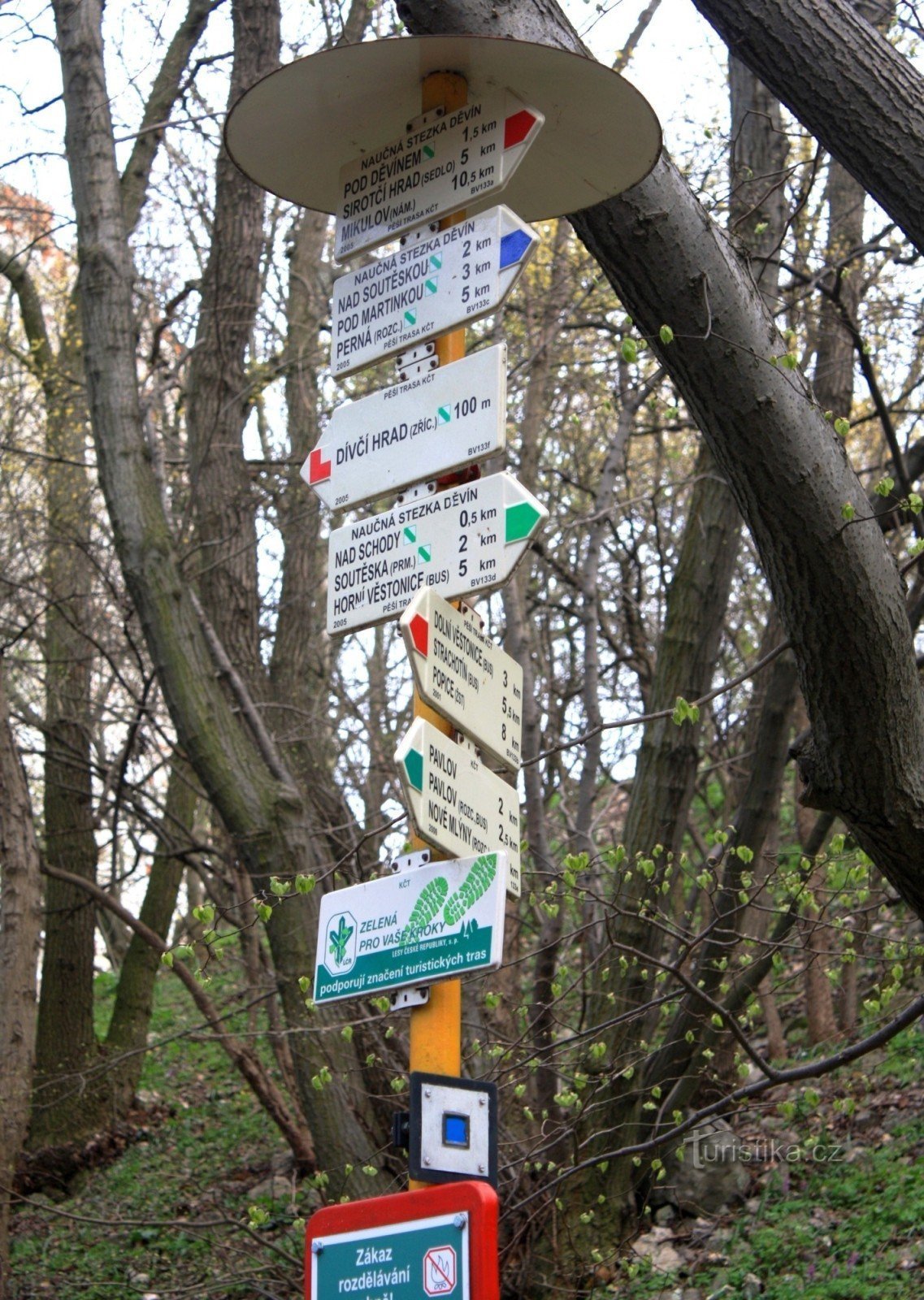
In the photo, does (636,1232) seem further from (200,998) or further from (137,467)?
(137,467)

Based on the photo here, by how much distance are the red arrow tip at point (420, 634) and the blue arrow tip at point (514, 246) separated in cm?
100

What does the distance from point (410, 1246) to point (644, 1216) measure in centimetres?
495

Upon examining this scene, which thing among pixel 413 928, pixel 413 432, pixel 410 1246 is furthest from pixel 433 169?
pixel 410 1246

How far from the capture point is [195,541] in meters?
9.39

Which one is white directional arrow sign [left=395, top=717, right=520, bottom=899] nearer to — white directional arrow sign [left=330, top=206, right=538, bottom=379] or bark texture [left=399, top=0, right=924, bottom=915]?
white directional arrow sign [left=330, top=206, right=538, bottom=379]

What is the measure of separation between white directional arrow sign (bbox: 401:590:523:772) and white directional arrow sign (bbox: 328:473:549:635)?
4.8 inches

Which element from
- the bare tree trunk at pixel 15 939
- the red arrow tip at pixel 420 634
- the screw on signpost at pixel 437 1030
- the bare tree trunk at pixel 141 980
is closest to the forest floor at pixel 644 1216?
the bare tree trunk at pixel 141 980

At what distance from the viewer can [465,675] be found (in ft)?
10.9

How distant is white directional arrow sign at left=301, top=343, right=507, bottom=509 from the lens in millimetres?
3479

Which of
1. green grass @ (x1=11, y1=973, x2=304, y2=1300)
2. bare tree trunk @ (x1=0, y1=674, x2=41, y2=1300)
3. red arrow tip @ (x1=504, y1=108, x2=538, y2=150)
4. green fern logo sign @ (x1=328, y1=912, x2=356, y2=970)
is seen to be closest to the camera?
green fern logo sign @ (x1=328, y1=912, x2=356, y2=970)

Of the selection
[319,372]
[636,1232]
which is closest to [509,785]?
[636,1232]

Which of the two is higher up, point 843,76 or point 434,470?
point 843,76

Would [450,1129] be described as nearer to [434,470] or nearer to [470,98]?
[434,470]

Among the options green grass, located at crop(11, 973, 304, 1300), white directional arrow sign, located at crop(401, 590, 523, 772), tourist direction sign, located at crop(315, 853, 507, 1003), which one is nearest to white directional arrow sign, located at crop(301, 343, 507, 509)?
white directional arrow sign, located at crop(401, 590, 523, 772)
